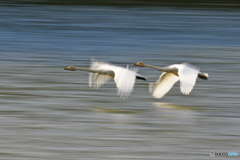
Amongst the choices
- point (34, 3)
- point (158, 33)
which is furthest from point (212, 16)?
point (34, 3)

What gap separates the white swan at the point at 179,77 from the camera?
7.70 meters

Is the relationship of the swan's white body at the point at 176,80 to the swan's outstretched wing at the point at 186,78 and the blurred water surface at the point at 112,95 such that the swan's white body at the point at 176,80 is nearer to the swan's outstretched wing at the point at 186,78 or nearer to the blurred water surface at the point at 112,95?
the swan's outstretched wing at the point at 186,78

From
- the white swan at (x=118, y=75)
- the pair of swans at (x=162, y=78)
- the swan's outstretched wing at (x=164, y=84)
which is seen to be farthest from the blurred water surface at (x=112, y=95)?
the white swan at (x=118, y=75)

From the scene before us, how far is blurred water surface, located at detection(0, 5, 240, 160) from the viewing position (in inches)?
280

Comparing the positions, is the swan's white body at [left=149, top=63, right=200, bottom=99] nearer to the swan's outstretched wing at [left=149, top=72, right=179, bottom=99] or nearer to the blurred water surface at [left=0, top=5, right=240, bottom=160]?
the swan's outstretched wing at [left=149, top=72, right=179, bottom=99]

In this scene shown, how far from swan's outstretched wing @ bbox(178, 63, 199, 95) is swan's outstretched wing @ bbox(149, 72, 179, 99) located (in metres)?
0.53

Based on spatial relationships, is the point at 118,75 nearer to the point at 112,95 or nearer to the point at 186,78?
the point at 186,78

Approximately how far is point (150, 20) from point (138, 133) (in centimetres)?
1073

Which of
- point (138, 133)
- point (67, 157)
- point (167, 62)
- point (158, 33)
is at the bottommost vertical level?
point (67, 157)

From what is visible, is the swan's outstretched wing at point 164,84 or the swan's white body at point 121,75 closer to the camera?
the swan's white body at point 121,75

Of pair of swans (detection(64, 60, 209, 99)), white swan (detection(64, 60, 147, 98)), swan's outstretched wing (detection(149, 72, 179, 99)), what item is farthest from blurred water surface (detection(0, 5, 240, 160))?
white swan (detection(64, 60, 147, 98))

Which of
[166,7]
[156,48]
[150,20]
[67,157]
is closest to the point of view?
[67,157]

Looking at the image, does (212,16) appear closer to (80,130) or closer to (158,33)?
(158,33)

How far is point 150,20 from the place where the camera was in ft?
59.2
